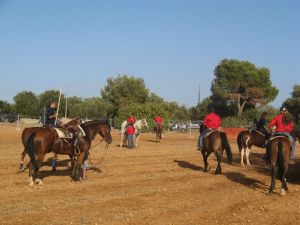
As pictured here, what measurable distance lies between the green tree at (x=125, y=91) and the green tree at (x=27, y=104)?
78.0 feet

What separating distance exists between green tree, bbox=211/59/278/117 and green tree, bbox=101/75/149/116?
13.1 meters

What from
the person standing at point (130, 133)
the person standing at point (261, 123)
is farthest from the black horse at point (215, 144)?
the person standing at point (130, 133)

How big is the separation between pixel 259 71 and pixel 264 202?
6320 cm

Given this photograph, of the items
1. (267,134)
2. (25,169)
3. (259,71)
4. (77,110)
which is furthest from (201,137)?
(77,110)

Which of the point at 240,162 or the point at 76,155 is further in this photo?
the point at 240,162

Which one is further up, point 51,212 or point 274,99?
point 274,99

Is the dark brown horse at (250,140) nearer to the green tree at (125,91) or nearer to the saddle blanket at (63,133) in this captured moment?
the saddle blanket at (63,133)

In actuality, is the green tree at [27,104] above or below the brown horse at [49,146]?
above

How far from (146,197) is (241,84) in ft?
199

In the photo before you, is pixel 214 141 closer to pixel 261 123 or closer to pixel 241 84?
pixel 261 123

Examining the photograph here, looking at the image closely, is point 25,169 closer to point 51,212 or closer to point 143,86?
point 51,212

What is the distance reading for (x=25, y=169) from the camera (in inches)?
605

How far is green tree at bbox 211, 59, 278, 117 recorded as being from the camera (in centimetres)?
6825

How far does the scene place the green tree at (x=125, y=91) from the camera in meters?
77.0
